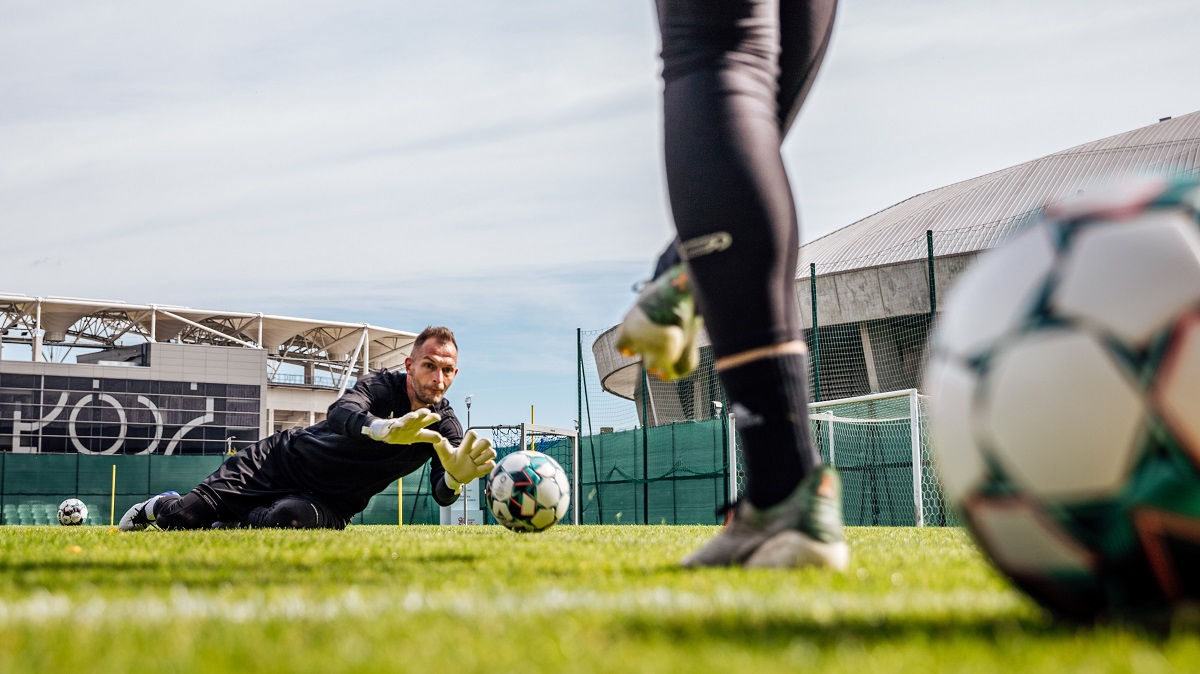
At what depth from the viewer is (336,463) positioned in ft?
23.9

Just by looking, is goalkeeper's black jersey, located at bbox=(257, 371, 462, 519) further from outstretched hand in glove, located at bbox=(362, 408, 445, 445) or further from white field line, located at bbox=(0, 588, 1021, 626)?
white field line, located at bbox=(0, 588, 1021, 626)

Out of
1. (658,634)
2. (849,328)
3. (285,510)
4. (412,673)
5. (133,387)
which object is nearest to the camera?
(412,673)

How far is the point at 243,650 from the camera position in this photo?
1230 mm

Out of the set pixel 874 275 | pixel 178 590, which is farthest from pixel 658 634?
pixel 874 275

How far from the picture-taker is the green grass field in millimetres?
1163

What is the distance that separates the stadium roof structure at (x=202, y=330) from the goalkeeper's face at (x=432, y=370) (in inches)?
2554

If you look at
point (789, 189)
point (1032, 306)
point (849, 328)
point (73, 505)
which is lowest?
point (73, 505)

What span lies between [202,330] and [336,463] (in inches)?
2753

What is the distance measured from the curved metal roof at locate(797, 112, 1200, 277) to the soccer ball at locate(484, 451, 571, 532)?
23907mm

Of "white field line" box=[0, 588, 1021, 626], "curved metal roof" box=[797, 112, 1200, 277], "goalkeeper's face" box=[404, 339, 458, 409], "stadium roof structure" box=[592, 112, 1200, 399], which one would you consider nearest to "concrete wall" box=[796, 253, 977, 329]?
"stadium roof structure" box=[592, 112, 1200, 399]

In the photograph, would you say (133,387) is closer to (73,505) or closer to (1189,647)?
(73,505)

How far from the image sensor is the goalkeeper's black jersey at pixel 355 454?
687 centimetres

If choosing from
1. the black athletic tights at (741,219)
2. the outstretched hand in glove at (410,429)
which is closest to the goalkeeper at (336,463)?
the outstretched hand in glove at (410,429)

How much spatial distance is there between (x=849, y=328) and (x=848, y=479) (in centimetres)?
1218
